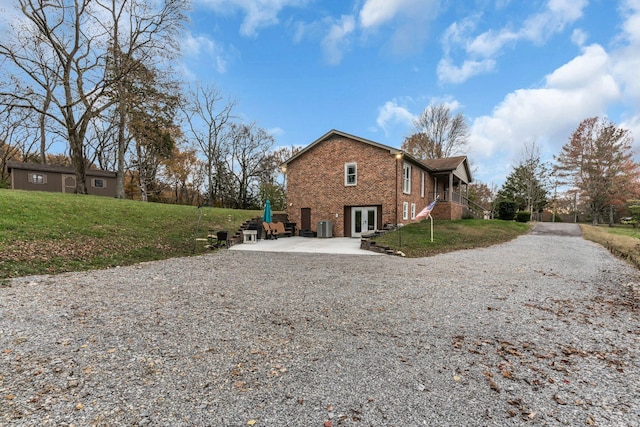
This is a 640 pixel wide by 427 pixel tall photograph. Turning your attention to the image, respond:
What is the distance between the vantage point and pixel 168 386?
2.96m

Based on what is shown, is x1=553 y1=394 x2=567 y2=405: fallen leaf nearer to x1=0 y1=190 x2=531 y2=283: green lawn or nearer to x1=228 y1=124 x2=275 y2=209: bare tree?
x1=0 y1=190 x2=531 y2=283: green lawn

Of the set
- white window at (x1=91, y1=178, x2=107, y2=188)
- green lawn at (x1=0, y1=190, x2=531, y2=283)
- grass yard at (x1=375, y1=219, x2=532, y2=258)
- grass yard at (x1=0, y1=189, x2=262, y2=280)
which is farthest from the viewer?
white window at (x1=91, y1=178, x2=107, y2=188)

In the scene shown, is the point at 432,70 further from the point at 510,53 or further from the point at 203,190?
the point at 203,190

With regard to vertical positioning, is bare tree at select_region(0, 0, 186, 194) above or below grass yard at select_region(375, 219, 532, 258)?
above

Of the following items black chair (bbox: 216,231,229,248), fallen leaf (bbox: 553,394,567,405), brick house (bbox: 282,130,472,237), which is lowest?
fallen leaf (bbox: 553,394,567,405)

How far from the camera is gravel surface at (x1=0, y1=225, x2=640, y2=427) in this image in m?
2.64

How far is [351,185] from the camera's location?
18.6 m

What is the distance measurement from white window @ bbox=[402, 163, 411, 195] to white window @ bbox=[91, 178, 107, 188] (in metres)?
32.0

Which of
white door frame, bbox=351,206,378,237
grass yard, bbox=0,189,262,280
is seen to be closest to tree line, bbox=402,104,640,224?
white door frame, bbox=351,206,378,237

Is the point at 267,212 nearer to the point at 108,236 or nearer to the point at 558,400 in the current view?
the point at 108,236

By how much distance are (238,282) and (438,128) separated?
1528 inches

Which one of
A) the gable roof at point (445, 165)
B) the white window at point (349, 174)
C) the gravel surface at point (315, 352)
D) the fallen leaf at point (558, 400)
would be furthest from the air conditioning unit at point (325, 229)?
the fallen leaf at point (558, 400)

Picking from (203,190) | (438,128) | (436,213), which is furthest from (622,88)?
(203,190)

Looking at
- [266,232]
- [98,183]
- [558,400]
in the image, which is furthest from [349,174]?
[98,183]
